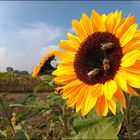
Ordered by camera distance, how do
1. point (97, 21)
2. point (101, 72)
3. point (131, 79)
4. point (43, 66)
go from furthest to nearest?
point (43, 66), point (97, 21), point (101, 72), point (131, 79)

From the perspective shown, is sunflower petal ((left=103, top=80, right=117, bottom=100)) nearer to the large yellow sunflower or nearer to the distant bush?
the large yellow sunflower

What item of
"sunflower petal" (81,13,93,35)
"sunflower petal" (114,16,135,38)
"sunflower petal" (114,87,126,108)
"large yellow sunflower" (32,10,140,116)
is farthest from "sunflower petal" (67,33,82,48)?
"sunflower petal" (114,87,126,108)

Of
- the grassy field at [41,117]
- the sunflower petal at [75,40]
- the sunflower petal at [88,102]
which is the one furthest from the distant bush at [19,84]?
the sunflower petal at [88,102]

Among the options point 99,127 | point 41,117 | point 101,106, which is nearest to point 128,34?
point 101,106

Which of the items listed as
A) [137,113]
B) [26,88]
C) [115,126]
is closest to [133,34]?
[115,126]

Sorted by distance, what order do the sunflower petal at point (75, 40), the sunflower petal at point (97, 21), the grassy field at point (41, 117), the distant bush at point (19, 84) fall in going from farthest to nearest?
1. the distant bush at point (19, 84)
2. the grassy field at point (41, 117)
3. the sunflower petal at point (75, 40)
4. the sunflower petal at point (97, 21)

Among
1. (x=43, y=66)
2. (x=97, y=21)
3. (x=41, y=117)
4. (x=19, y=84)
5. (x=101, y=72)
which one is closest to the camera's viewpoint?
(x=101, y=72)

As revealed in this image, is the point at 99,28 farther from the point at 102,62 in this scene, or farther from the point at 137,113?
the point at 137,113

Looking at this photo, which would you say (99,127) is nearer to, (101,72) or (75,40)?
(101,72)

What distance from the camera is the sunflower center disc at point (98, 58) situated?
2.49 m

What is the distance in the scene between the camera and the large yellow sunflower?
93.5 inches

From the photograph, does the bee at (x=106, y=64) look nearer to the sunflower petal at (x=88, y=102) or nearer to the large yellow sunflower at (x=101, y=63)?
the large yellow sunflower at (x=101, y=63)

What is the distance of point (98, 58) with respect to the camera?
255cm

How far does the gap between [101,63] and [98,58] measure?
0.03m
